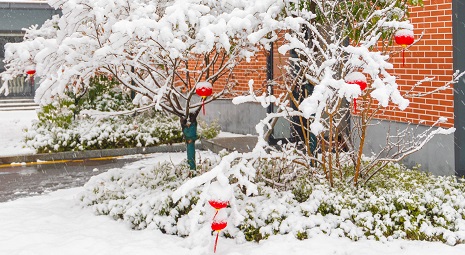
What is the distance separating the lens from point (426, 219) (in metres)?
5.88

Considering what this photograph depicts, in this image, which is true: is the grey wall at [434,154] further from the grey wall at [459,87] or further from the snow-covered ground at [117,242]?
the snow-covered ground at [117,242]

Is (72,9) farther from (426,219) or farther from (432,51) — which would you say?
(432,51)

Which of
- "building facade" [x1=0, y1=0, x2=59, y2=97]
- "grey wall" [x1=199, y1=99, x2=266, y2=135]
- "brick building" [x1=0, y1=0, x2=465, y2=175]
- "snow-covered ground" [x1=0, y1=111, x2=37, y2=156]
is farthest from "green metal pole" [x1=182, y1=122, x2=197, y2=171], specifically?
"building facade" [x1=0, y1=0, x2=59, y2=97]

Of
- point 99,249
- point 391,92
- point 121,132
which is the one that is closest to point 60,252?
point 99,249

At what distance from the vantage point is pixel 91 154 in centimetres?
1363

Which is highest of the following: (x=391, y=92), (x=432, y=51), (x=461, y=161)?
(x=432, y=51)

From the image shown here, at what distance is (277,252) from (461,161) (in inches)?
146

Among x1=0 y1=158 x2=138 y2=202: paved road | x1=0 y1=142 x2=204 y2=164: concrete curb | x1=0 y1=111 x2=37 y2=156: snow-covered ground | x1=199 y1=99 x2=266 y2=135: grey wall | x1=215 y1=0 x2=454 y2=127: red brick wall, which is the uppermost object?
x1=215 y1=0 x2=454 y2=127: red brick wall

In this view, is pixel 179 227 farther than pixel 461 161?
No

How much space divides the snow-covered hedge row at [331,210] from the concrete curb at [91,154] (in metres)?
6.42

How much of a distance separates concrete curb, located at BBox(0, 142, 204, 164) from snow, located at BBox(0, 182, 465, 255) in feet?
20.3

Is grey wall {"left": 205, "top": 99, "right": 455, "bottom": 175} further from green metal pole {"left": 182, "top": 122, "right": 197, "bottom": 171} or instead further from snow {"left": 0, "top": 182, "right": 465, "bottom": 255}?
green metal pole {"left": 182, "top": 122, "right": 197, "bottom": 171}

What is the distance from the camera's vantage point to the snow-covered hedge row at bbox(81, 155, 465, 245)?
582cm

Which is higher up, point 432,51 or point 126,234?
point 432,51
